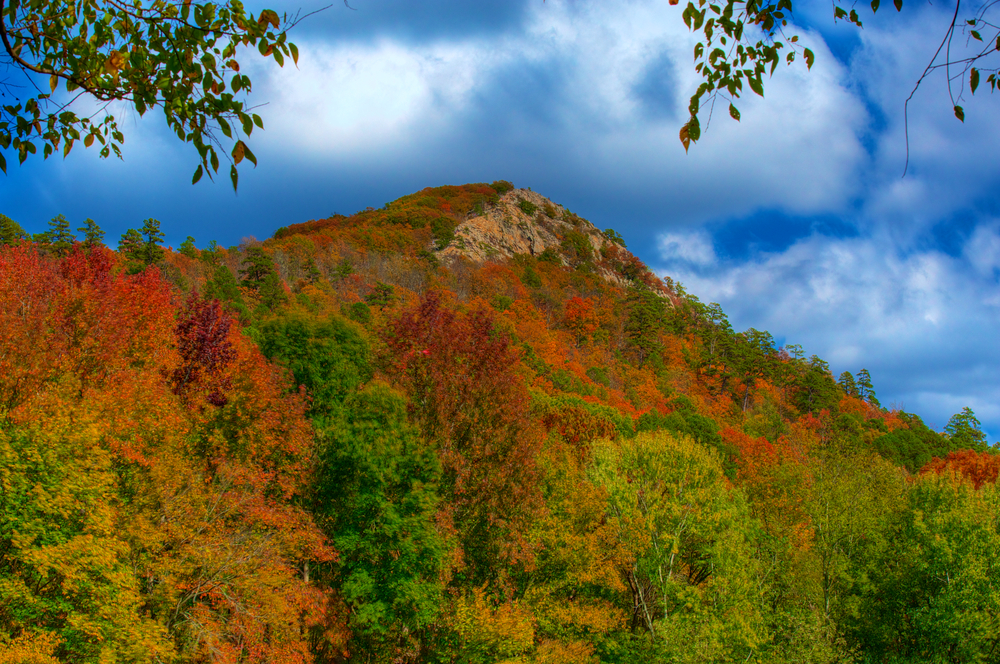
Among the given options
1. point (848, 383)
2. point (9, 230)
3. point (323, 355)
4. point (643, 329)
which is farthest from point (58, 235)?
point (848, 383)

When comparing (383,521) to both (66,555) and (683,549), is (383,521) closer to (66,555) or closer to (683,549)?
(66,555)

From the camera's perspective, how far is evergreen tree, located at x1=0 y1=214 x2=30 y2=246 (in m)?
42.1

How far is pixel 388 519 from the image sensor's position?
1895 cm

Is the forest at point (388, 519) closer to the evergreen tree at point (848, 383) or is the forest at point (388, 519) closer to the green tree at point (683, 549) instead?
the green tree at point (683, 549)

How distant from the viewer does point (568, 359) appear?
212 ft

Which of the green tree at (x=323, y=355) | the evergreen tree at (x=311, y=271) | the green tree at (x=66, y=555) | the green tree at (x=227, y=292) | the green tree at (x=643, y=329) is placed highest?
the green tree at (x=643, y=329)

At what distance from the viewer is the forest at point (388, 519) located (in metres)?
12.8

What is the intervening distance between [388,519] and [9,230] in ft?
135

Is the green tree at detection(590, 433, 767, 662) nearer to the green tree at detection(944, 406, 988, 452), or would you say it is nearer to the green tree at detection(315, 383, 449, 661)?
the green tree at detection(315, 383, 449, 661)

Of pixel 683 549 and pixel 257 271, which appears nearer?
pixel 683 549

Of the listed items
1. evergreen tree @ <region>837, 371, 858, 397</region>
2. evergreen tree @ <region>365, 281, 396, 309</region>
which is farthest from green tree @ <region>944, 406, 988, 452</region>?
evergreen tree @ <region>365, 281, 396, 309</region>

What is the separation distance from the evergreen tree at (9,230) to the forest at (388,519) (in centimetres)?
1695

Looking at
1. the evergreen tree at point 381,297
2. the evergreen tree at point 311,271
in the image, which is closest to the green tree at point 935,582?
the evergreen tree at point 381,297

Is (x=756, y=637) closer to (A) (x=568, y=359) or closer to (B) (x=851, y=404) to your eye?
(A) (x=568, y=359)
